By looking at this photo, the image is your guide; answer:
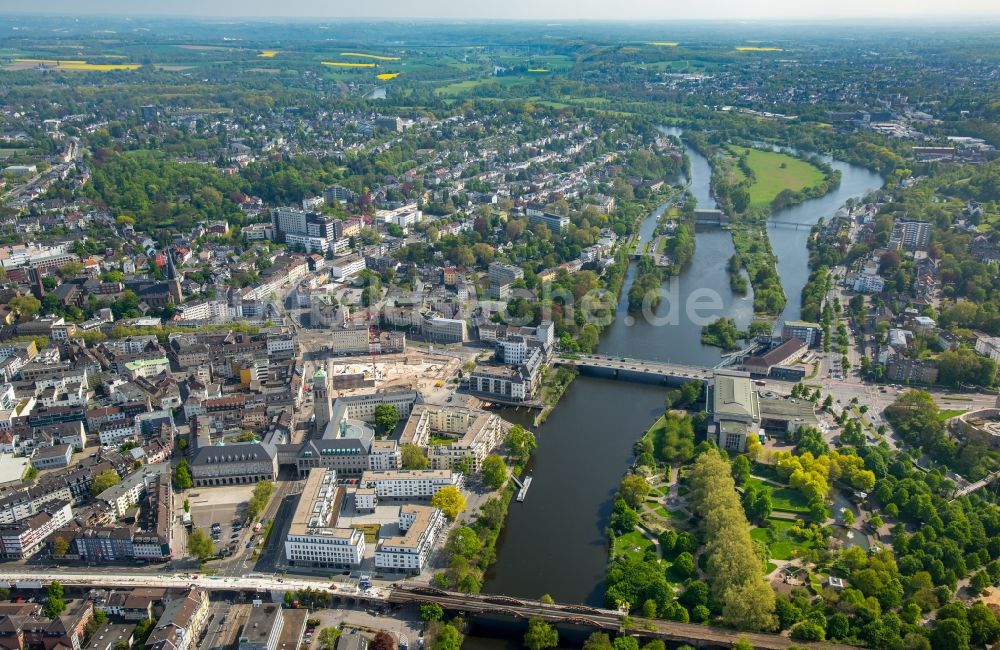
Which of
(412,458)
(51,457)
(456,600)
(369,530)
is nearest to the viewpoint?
(456,600)

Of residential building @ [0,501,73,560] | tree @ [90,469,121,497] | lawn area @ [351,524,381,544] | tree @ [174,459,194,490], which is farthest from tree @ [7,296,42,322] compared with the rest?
lawn area @ [351,524,381,544]

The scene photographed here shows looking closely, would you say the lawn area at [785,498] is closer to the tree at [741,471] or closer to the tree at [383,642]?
the tree at [741,471]

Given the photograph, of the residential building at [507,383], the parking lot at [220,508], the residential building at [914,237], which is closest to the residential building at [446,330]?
the residential building at [507,383]

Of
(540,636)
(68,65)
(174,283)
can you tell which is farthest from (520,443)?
(68,65)

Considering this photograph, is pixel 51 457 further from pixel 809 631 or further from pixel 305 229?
pixel 305 229

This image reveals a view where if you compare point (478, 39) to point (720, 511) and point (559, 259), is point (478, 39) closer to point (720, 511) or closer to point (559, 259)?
point (559, 259)

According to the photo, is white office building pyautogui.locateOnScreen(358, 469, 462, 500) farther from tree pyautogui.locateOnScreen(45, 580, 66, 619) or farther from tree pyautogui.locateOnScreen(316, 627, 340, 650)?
tree pyautogui.locateOnScreen(45, 580, 66, 619)
